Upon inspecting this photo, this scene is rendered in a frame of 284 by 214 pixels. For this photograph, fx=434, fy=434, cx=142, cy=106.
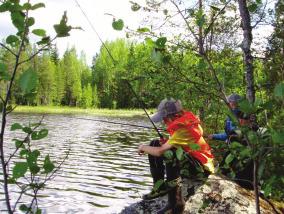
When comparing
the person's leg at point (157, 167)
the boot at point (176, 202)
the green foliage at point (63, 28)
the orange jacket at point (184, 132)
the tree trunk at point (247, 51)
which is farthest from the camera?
the person's leg at point (157, 167)

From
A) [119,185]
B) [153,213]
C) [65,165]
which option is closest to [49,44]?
[153,213]

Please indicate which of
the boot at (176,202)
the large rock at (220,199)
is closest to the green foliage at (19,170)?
the large rock at (220,199)

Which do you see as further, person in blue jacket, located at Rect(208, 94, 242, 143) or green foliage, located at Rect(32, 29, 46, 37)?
person in blue jacket, located at Rect(208, 94, 242, 143)

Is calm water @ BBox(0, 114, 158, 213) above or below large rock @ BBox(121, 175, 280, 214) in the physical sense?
below

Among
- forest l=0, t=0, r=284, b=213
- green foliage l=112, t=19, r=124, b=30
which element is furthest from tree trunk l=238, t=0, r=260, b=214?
green foliage l=112, t=19, r=124, b=30

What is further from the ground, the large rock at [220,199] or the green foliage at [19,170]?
the green foliage at [19,170]

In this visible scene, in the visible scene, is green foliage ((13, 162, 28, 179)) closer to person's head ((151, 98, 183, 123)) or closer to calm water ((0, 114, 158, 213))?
person's head ((151, 98, 183, 123))

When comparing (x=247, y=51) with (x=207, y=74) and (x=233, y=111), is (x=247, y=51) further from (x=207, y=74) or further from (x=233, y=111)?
(x=233, y=111)

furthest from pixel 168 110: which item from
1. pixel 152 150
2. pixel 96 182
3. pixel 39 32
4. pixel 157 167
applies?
pixel 96 182

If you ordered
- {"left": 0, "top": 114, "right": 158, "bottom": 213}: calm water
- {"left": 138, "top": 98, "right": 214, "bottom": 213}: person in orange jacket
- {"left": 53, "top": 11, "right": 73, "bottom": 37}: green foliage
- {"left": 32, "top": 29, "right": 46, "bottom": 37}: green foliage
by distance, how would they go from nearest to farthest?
{"left": 53, "top": 11, "right": 73, "bottom": 37}: green foliage < {"left": 32, "top": 29, "right": 46, "bottom": 37}: green foliage < {"left": 138, "top": 98, "right": 214, "bottom": 213}: person in orange jacket < {"left": 0, "top": 114, "right": 158, "bottom": 213}: calm water

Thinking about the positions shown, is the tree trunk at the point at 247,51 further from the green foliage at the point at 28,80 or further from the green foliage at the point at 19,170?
the green foliage at the point at 28,80

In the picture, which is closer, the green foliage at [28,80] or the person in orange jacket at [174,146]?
the green foliage at [28,80]

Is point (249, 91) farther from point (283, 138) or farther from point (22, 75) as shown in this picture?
point (22, 75)

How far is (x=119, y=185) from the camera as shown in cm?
1323
